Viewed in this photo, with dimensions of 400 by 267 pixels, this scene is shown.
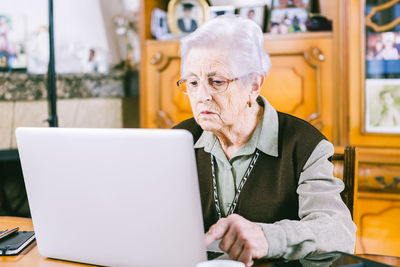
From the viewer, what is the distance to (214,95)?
1.28 meters

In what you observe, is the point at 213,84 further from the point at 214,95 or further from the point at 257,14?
the point at 257,14

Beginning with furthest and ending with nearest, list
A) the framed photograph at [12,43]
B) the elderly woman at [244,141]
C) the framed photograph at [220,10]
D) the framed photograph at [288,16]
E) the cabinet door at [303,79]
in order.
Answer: the framed photograph at [12,43] → the framed photograph at [220,10] → the framed photograph at [288,16] → the cabinet door at [303,79] → the elderly woman at [244,141]

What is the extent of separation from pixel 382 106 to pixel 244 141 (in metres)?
1.23

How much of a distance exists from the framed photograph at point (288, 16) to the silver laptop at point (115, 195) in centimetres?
184

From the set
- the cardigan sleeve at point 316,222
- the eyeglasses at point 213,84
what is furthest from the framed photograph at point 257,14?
the cardigan sleeve at point 316,222

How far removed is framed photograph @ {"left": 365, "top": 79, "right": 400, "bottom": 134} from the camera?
2266 millimetres

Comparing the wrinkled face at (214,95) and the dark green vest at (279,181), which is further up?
the wrinkled face at (214,95)

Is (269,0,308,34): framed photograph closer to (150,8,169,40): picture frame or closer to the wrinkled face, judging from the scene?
(150,8,169,40): picture frame

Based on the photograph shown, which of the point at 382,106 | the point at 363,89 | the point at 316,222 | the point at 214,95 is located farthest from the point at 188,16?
the point at 316,222

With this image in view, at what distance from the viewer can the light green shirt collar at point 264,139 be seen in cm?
126

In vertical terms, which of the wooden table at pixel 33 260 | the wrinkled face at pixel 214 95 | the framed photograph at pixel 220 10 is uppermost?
the framed photograph at pixel 220 10

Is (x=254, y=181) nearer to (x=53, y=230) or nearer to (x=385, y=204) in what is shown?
(x=53, y=230)

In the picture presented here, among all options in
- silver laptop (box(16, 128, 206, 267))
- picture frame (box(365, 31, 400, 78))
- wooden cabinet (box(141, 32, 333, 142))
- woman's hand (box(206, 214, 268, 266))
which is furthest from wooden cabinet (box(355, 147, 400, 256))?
silver laptop (box(16, 128, 206, 267))

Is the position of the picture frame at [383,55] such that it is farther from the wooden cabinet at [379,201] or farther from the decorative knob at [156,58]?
the decorative knob at [156,58]
